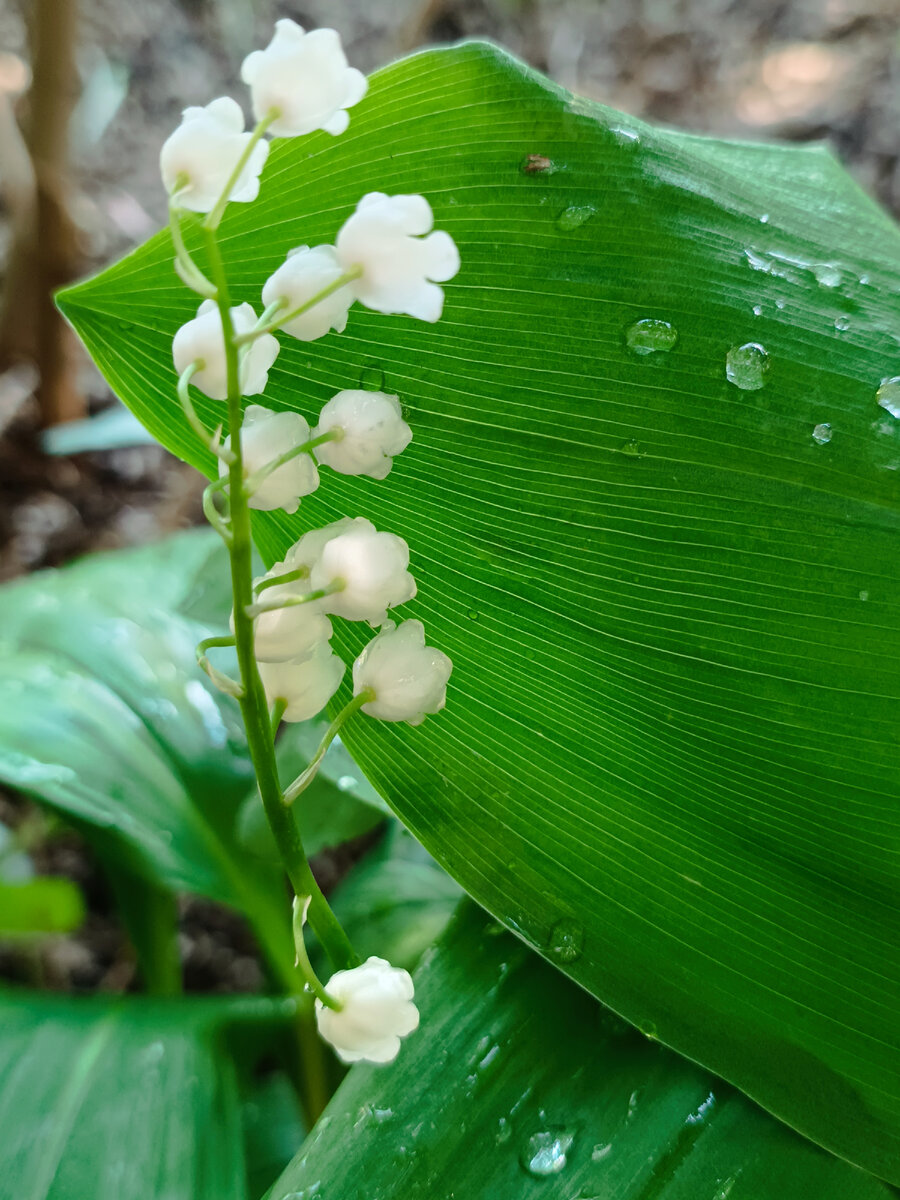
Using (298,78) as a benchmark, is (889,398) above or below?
below

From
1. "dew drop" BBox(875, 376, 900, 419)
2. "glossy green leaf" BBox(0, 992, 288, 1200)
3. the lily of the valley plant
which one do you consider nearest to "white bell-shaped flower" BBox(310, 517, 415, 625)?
the lily of the valley plant

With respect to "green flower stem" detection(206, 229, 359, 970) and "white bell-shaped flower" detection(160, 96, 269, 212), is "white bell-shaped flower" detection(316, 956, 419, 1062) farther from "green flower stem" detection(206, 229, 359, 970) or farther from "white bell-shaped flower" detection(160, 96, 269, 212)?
"white bell-shaped flower" detection(160, 96, 269, 212)

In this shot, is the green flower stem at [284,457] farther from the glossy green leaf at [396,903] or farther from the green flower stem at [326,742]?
the glossy green leaf at [396,903]

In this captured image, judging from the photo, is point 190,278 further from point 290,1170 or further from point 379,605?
point 290,1170

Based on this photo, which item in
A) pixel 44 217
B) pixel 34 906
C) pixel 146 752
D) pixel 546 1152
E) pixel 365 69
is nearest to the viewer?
pixel 546 1152

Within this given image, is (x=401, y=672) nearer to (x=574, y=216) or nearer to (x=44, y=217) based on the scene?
(x=574, y=216)

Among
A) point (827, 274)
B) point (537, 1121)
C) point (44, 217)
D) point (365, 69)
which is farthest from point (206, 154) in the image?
point (365, 69)

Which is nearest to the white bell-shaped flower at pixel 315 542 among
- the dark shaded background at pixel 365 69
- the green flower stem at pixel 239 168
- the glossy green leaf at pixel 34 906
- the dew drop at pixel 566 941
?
the green flower stem at pixel 239 168

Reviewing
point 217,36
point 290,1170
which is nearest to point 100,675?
point 290,1170
